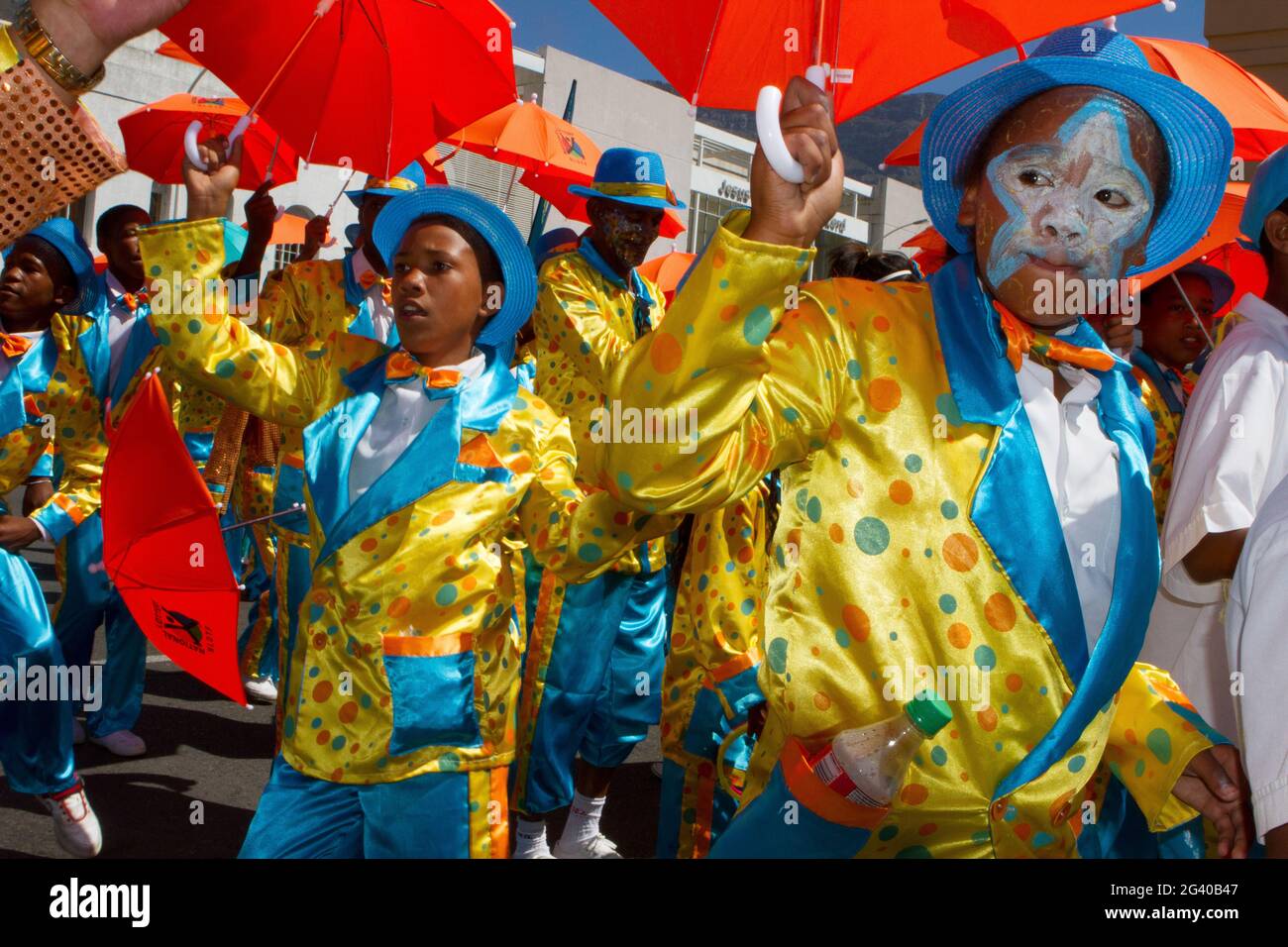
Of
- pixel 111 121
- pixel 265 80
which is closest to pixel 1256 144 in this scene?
pixel 265 80

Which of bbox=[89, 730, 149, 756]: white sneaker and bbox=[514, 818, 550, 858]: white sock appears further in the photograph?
bbox=[89, 730, 149, 756]: white sneaker

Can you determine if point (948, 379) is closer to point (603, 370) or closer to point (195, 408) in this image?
point (603, 370)

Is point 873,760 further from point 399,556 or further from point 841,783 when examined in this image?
point 399,556

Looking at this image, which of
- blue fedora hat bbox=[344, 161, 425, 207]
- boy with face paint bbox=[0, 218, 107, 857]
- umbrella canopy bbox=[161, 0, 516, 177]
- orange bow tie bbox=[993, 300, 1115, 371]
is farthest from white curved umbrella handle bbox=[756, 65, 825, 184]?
blue fedora hat bbox=[344, 161, 425, 207]

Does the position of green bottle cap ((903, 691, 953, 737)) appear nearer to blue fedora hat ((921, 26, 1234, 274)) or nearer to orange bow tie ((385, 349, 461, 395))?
blue fedora hat ((921, 26, 1234, 274))

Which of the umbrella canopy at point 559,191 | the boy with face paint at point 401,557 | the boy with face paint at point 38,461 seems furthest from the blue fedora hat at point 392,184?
the boy with face paint at point 401,557

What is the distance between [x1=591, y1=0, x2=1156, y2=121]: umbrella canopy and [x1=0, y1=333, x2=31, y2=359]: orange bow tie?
9.71 ft

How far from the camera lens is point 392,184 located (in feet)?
19.5

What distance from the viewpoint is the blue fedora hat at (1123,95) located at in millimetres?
2141

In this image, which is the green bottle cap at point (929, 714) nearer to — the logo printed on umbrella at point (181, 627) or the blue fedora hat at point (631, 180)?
the logo printed on umbrella at point (181, 627)

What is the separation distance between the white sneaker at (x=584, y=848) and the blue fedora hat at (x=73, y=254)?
→ 301 cm

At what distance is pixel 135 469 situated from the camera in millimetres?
3289

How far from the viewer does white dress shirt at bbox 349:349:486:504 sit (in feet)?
10.3

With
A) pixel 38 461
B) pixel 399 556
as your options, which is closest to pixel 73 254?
pixel 38 461
